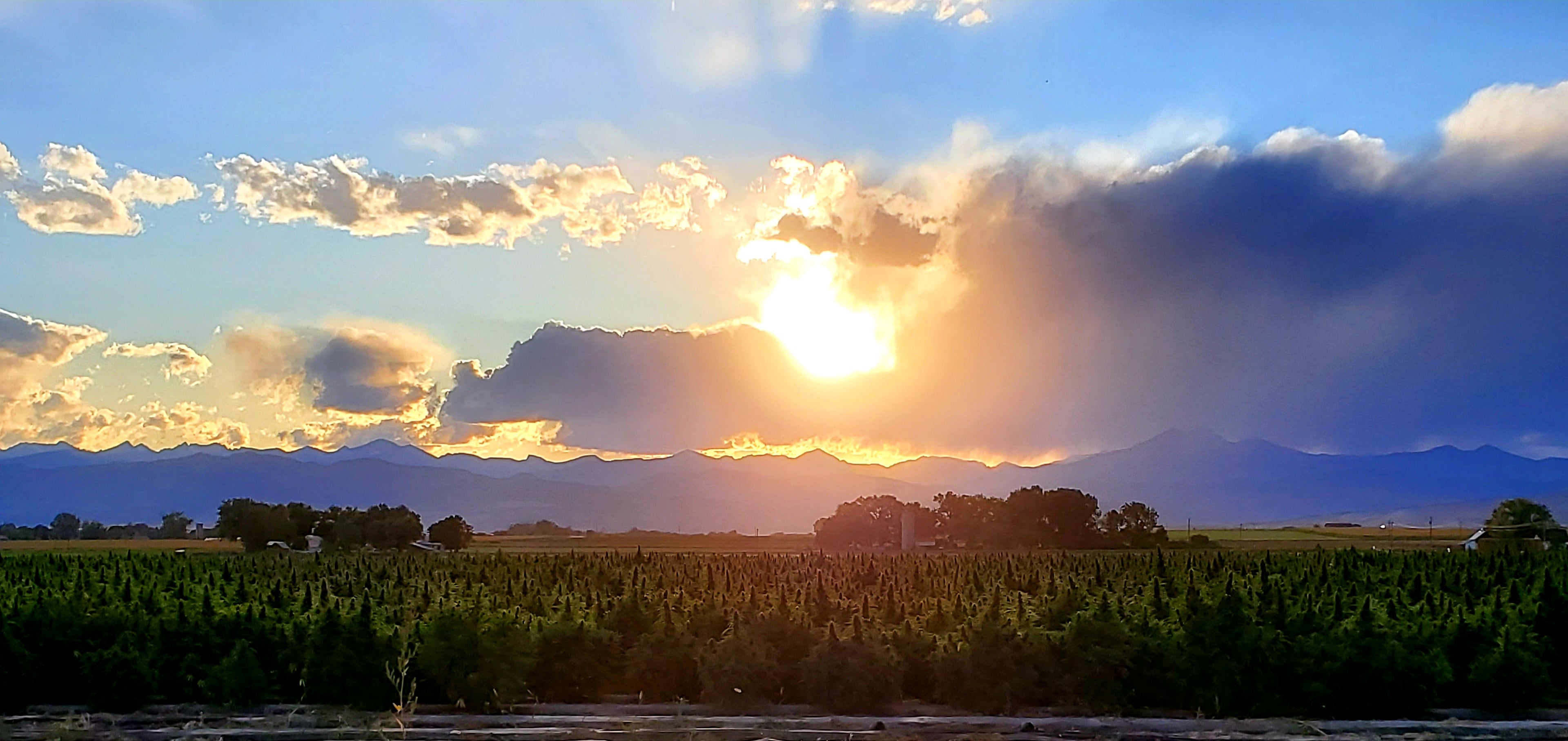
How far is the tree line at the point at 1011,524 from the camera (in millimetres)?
88375

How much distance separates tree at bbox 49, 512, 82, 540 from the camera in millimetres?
121938

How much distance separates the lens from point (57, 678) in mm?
17500

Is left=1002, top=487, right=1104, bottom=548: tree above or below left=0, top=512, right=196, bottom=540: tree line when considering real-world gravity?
above

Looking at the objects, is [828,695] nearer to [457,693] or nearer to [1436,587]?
[457,693]

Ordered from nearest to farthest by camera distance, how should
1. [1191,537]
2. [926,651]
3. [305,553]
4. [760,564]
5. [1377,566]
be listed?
1. [926,651]
2. [1377,566]
3. [760,564]
4. [305,553]
5. [1191,537]

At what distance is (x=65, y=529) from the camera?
414 ft

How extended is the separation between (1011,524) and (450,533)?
40.4m

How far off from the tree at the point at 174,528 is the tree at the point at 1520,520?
113 m

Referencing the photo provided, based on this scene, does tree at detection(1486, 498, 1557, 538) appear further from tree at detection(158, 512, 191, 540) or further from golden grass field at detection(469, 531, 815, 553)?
tree at detection(158, 512, 191, 540)

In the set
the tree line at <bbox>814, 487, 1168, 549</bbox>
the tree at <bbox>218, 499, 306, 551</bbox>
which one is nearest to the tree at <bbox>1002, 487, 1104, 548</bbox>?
the tree line at <bbox>814, 487, 1168, 549</bbox>

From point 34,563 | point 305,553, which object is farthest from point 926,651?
point 305,553

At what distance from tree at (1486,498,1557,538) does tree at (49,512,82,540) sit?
402 feet

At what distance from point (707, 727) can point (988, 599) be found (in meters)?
11.3

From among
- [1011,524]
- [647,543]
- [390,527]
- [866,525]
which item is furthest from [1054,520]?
[390,527]
